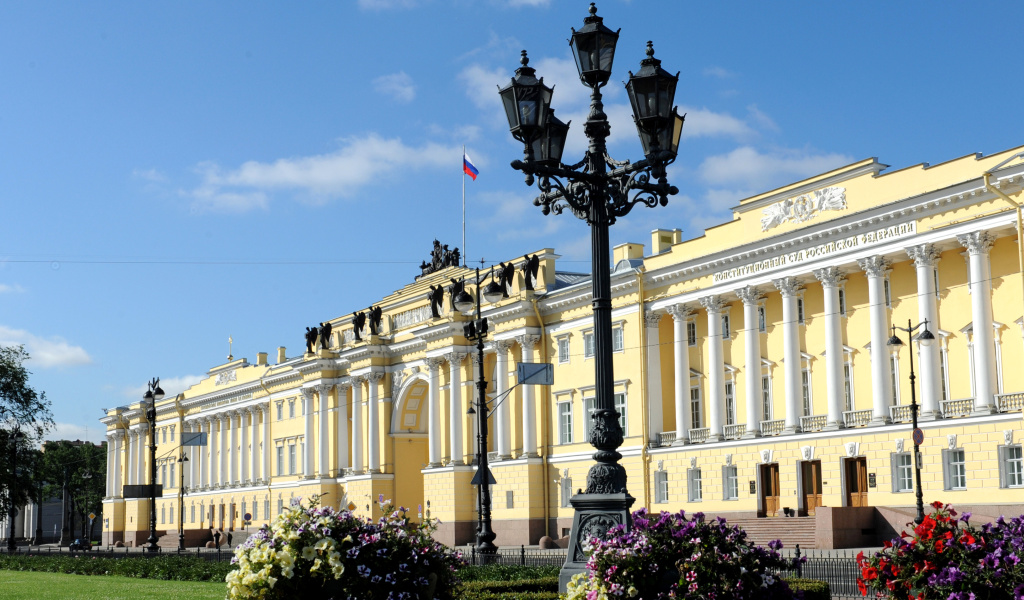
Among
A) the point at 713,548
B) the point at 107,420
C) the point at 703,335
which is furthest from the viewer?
the point at 107,420

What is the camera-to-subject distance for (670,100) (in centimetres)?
1411

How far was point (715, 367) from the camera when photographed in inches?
1735

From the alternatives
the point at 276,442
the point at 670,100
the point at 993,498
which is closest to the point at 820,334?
the point at 993,498

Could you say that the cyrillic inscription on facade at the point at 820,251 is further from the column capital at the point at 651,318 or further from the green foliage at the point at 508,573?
the green foliage at the point at 508,573

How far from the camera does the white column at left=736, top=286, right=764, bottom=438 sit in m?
42.3

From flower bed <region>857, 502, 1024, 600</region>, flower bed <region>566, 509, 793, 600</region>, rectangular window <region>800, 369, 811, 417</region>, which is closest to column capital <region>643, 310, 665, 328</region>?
rectangular window <region>800, 369, 811, 417</region>

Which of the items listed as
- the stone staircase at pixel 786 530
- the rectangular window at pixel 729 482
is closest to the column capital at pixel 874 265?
the stone staircase at pixel 786 530

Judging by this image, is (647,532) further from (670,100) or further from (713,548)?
(670,100)

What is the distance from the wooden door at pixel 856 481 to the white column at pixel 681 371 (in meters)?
7.91

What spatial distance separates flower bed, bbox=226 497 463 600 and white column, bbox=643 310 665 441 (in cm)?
3543

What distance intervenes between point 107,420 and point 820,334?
80399mm

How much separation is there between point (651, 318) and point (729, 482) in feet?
24.7

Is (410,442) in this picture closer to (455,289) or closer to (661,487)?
(455,289)

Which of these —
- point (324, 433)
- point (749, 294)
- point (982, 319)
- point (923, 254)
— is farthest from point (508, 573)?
point (324, 433)
